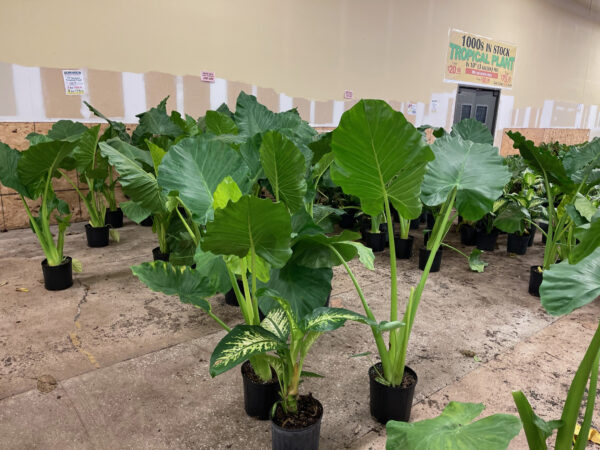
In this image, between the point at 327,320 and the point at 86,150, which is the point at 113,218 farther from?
the point at 327,320

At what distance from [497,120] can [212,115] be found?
6811 millimetres

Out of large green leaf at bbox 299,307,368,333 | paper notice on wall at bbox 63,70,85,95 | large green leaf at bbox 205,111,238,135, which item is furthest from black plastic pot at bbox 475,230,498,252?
paper notice on wall at bbox 63,70,85,95

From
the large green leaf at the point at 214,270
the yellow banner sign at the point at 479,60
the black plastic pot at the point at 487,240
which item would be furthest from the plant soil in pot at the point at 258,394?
the yellow banner sign at the point at 479,60

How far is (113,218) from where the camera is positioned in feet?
11.7

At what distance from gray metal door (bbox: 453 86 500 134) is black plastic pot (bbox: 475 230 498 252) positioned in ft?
13.3

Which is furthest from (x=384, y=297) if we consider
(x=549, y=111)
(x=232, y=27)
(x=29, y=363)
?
(x=549, y=111)

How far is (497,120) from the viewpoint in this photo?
745 centimetres

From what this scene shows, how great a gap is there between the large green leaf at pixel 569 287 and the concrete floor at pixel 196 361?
0.67 m

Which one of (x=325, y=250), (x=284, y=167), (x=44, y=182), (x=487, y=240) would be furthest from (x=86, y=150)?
(x=487, y=240)

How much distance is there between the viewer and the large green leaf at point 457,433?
0.75 metres

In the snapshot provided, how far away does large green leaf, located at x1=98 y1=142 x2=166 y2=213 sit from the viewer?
1.59 meters

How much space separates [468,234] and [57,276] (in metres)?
2.92

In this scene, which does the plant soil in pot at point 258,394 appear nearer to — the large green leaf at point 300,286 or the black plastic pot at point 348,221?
the large green leaf at point 300,286

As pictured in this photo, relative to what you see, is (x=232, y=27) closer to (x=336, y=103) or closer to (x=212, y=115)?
(x=336, y=103)
